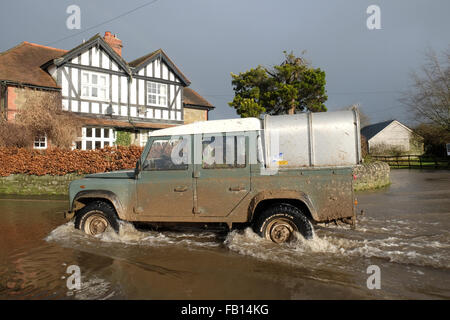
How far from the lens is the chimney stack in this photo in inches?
838

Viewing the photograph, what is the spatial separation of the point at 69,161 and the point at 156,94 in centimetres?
1056

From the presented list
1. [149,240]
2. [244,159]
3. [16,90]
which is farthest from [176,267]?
[16,90]

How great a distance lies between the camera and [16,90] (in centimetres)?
1597

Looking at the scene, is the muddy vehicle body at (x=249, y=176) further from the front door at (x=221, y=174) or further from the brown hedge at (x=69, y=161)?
the brown hedge at (x=69, y=161)

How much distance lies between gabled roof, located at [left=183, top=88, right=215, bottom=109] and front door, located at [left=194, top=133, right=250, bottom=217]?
19095mm

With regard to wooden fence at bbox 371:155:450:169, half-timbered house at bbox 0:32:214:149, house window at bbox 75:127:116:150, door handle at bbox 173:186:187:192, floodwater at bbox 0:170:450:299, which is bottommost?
floodwater at bbox 0:170:450:299

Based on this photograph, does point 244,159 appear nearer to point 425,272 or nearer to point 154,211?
point 154,211

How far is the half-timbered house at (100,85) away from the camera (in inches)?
663

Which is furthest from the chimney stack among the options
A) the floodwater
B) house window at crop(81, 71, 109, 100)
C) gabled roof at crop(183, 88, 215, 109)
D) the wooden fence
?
the wooden fence

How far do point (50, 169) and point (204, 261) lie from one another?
9.88 metres

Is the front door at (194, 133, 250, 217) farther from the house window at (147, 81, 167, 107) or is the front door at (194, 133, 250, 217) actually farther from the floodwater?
the house window at (147, 81, 167, 107)

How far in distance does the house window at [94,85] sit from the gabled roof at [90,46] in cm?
120
